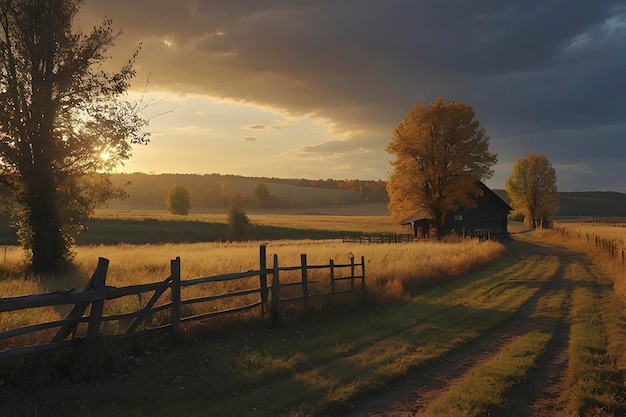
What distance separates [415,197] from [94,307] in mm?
39842

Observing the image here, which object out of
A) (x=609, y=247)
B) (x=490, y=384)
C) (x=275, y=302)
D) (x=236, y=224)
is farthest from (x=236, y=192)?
(x=490, y=384)

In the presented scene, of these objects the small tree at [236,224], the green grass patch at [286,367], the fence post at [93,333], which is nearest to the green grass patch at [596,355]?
the green grass patch at [286,367]

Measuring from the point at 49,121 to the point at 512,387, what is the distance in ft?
62.9

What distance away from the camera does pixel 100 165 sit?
811 inches

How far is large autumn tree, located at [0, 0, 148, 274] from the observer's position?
61.5ft

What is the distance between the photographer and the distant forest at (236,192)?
152750 millimetres

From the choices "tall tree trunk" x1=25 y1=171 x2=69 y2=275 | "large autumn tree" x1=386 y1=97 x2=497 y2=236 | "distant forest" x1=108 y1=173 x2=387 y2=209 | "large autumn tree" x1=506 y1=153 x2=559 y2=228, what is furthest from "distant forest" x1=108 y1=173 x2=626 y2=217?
"tall tree trunk" x1=25 y1=171 x2=69 y2=275

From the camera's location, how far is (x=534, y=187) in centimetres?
8406

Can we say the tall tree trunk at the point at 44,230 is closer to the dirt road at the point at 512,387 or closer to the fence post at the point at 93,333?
the fence post at the point at 93,333

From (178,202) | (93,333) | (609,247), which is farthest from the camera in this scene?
(178,202)

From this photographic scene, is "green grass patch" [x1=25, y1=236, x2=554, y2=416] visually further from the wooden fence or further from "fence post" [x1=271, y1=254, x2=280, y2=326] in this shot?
the wooden fence

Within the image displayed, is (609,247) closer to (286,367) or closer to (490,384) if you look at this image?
(490,384)

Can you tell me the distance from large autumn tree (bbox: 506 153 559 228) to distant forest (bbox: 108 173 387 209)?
8018 centimetres

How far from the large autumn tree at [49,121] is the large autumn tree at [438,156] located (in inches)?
1169
